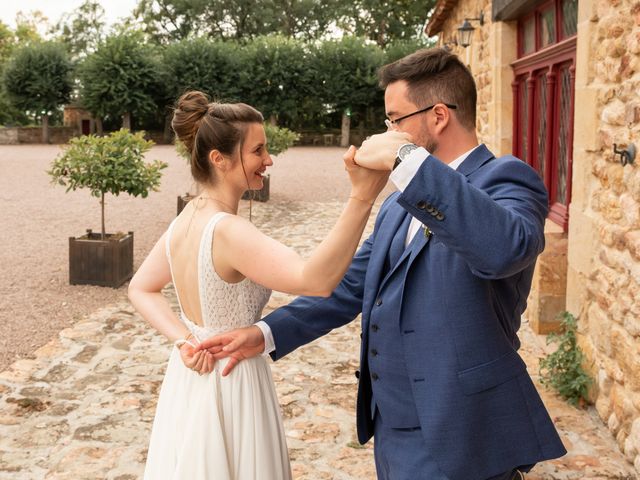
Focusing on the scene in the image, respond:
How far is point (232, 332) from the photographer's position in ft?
7.34

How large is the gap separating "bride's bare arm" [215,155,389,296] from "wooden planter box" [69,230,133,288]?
21.2 ft

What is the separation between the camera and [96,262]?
8.23 metres

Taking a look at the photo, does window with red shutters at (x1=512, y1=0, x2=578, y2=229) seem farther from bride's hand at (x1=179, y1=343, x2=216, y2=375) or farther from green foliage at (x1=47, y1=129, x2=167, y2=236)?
green foliage at (x1=47, y1=129, x2=167, y2=236)

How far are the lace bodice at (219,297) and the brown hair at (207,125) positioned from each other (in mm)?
244

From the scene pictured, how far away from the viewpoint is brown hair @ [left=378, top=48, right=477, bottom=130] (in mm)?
2020

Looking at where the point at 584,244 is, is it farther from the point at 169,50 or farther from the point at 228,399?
the point at 169,50

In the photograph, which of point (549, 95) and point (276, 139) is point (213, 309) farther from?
point (276, 139)

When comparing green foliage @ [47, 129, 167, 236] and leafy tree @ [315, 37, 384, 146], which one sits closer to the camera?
green foliage @ [47, 129, 167, 236]

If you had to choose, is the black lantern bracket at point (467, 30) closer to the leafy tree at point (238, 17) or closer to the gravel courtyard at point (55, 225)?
Answer: the gravel courtyard at point (55, 225)

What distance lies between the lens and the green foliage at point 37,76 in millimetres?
35562

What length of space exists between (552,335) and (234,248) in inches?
139

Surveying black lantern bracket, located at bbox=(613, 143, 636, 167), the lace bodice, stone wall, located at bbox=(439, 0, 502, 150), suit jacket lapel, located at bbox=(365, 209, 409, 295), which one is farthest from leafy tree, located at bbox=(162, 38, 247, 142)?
suit jacket lapel, located at bbox=(365, 209, 409, 295)

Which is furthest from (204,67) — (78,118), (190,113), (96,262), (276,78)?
(190,113)

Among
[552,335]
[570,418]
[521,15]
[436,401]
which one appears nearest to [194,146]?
[436,401]
